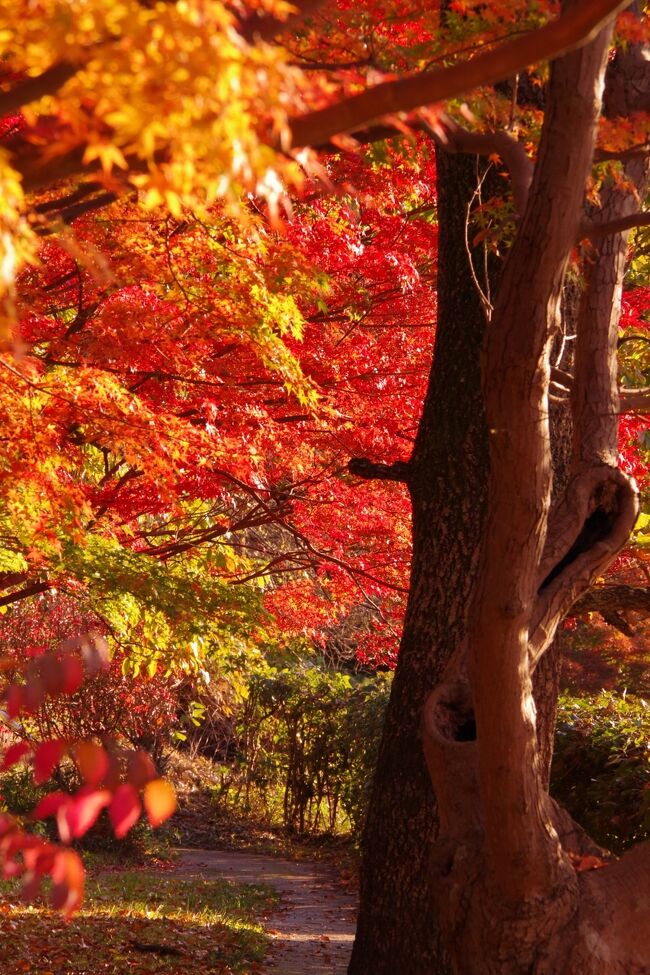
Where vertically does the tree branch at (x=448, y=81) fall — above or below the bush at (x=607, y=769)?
above

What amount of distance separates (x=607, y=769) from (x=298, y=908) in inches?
134

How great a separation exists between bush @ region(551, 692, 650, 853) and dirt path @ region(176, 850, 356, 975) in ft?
6.29

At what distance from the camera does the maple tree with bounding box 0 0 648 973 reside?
5.84ft

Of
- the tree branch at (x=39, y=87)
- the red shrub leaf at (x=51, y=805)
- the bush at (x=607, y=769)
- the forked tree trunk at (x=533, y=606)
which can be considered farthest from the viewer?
the bush at (x=607, y=769)

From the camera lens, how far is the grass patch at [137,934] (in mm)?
6113

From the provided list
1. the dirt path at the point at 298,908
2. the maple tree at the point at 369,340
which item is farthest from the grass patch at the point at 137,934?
the maple tree at the point at 369,340

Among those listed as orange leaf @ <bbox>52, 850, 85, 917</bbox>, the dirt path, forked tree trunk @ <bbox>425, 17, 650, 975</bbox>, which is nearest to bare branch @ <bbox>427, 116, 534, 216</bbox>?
forked tree trunk @ <bbox>425, 17, 650, 975</bbox>

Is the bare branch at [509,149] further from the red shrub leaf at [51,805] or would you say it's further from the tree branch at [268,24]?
the red shrub leaf at [51,805]

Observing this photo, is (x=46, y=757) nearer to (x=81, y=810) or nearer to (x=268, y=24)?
(x=81, y=810)

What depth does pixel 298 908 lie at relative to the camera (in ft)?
30.0

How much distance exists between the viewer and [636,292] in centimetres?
672

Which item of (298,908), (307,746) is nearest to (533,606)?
(298,908)

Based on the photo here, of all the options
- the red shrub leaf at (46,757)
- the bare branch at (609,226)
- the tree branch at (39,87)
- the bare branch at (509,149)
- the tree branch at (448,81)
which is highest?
the bare branch at (509,149)

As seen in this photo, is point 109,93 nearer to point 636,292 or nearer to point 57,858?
point 57,858
